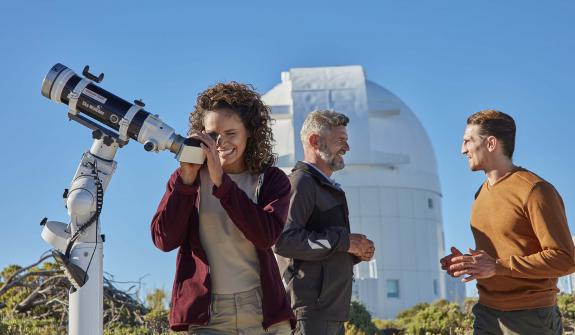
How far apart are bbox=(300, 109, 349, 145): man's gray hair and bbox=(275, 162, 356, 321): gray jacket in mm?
316

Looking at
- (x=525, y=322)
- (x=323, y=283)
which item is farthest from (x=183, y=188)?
(x=525, y=322)

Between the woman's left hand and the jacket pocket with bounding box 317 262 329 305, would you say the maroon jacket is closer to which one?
the woman's left hand

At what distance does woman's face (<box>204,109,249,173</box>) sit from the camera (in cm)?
338

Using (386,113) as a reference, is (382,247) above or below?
below

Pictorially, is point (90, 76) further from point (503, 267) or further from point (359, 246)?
point (503, 267)

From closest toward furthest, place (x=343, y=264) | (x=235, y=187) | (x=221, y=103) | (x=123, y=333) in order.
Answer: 1. (x=235, y=187)
2. (x=221, y=103)
3. (x=343, y=264)
4. (x=123, y=333)

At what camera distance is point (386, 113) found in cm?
2391

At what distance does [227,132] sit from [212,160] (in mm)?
292

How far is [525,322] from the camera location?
160 inches

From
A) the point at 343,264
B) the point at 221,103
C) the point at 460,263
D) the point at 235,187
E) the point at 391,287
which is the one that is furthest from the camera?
the point at 391,287

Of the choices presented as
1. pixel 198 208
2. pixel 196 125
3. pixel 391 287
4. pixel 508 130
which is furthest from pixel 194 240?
pixel 391 287

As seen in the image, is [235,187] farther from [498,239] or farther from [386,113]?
[386,113]

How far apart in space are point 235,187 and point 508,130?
173cm

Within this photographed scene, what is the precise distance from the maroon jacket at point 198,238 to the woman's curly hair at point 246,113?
0.17 m
